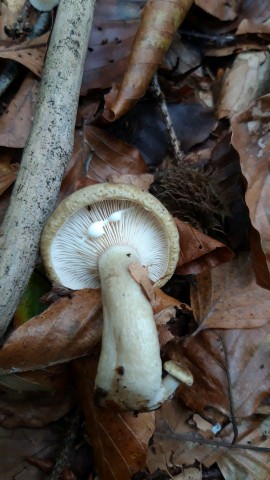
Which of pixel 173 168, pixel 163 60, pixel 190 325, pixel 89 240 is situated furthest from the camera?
pixel 163 60

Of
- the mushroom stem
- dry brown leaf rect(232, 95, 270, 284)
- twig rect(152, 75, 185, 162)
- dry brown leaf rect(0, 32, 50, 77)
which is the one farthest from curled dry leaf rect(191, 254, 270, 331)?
dry brown leaf rect(0, 32, 50, 77)

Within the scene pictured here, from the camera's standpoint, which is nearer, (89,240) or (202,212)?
(89,240)

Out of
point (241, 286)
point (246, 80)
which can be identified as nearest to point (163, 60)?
point (246, 80)

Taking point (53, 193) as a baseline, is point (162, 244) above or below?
below

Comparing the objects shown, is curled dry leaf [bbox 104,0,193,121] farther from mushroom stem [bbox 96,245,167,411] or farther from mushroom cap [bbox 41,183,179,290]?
mushroom stem [bbox 96,245,167,411]

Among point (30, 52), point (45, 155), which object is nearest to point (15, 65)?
point (30, 52)

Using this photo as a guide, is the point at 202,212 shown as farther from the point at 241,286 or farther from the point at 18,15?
the point at 18,15

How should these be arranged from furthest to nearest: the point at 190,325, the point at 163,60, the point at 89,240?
the point at 163,60
the point at 190,325
the point at 89,240
